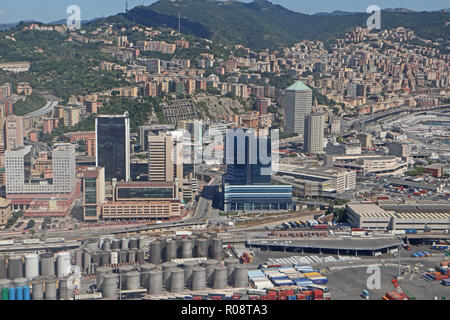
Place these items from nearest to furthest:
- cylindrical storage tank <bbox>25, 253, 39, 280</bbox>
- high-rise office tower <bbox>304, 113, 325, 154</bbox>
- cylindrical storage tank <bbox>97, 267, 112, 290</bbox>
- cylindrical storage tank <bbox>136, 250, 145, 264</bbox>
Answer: cylindrical storage tank <bbox>97, 267, 112, 290</bbox>
cylindrical storage tank <bbox>25, 253, 39, 280</bbox>
cylindrical storage tank <bbox>136, 250, 145, 264</bbox>
high-rise office tower <bbox>304, 113, 325, 154</bbox>

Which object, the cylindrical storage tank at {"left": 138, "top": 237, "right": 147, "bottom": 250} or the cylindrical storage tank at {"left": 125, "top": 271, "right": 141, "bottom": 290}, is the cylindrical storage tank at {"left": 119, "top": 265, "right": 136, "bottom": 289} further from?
the cylindrical storage tank at {"left": 138, "top": 237, "right": 147, "bottom": 250}

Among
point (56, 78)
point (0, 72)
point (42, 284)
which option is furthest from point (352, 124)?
point (42, 284)

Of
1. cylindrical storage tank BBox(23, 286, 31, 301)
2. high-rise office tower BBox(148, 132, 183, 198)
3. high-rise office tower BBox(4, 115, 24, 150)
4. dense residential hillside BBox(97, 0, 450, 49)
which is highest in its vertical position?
dense residential hillside BBox(97, 0, 450, 49)

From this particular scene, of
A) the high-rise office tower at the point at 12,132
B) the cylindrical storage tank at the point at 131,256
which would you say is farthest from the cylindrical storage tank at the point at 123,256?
the high-rise office tower at the point at 12,132

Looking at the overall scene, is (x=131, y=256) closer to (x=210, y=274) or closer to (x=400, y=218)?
(x=210, y=274)

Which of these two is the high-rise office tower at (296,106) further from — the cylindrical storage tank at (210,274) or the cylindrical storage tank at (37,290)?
the cylindrical storage tank at (37,290)

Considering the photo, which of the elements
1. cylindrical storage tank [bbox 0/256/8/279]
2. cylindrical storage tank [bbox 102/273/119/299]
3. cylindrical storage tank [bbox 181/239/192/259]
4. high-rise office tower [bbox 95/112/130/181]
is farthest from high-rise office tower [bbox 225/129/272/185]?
cylindrical storage tank [bbox 0/256/8/279]
